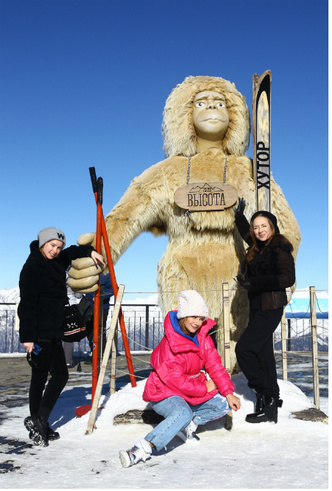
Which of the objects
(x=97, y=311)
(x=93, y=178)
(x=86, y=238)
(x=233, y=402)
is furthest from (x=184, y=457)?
(x=93, y=178)

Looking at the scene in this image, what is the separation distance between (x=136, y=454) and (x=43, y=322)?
39.2 inches

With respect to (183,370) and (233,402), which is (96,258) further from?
(233,402)

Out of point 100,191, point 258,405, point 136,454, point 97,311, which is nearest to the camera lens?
point 136,454

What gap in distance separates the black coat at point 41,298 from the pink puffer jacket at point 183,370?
66cm

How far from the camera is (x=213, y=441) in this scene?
280cm

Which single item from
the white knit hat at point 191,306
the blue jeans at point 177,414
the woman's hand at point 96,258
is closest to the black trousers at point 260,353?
the blue jeans at point 177,414

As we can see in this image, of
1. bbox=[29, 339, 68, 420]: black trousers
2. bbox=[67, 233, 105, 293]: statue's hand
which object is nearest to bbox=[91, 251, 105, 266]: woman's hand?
bbox=[67, 233, 105, 293]: statue's hand

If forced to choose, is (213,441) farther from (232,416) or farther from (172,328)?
(172,328)

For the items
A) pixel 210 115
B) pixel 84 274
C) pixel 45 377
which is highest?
pixel 210 115

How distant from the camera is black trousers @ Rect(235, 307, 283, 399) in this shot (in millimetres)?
3182

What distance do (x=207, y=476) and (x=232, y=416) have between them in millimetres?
1000

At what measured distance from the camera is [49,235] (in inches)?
119

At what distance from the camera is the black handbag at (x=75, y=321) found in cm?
308

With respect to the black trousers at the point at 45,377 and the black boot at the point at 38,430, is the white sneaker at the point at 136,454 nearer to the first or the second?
the black boot at the point at 38,430
